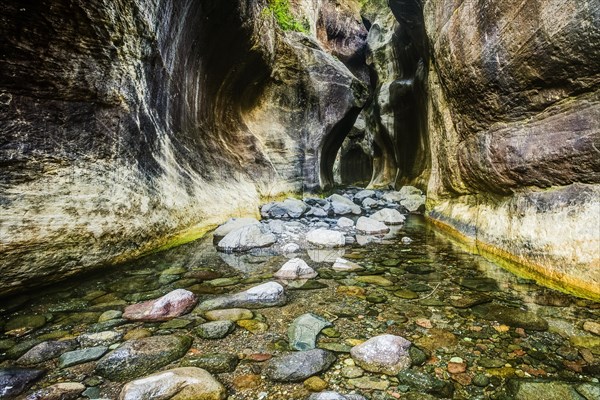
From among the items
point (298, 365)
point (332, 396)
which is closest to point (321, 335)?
point (298, 365)

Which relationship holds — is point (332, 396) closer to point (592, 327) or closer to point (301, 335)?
point (301, 335)

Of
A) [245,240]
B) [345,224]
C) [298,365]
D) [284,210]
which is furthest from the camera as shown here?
[284,210]

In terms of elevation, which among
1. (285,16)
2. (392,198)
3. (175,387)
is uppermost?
(285,16)

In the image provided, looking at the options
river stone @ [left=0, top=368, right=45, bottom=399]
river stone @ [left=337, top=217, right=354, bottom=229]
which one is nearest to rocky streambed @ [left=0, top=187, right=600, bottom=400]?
river stone @ [left=0, top=368, right=45, bottom=399]

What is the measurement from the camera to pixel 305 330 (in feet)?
6.89

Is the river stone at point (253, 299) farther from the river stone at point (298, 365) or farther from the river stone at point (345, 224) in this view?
the river stone at point (345, 224)

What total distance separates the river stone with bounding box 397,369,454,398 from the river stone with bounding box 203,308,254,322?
112cm

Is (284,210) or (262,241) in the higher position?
(284,210)

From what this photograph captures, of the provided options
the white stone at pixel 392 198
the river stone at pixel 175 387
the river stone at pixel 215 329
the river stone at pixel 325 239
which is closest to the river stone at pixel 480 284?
the river stone at pixel 325 239

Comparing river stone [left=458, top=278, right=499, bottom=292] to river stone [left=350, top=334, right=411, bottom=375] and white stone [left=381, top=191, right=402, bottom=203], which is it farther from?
white stone [left=381, top=191, right=402, bottom=203]

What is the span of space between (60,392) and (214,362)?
2.28 feet

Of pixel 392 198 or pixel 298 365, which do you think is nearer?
pixel 298 365

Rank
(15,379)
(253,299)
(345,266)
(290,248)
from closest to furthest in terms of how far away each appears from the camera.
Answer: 1. (15,379)
2. (253,299)
3. (345,266)
4. (290,248)

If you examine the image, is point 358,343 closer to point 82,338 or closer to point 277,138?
point 82,338
